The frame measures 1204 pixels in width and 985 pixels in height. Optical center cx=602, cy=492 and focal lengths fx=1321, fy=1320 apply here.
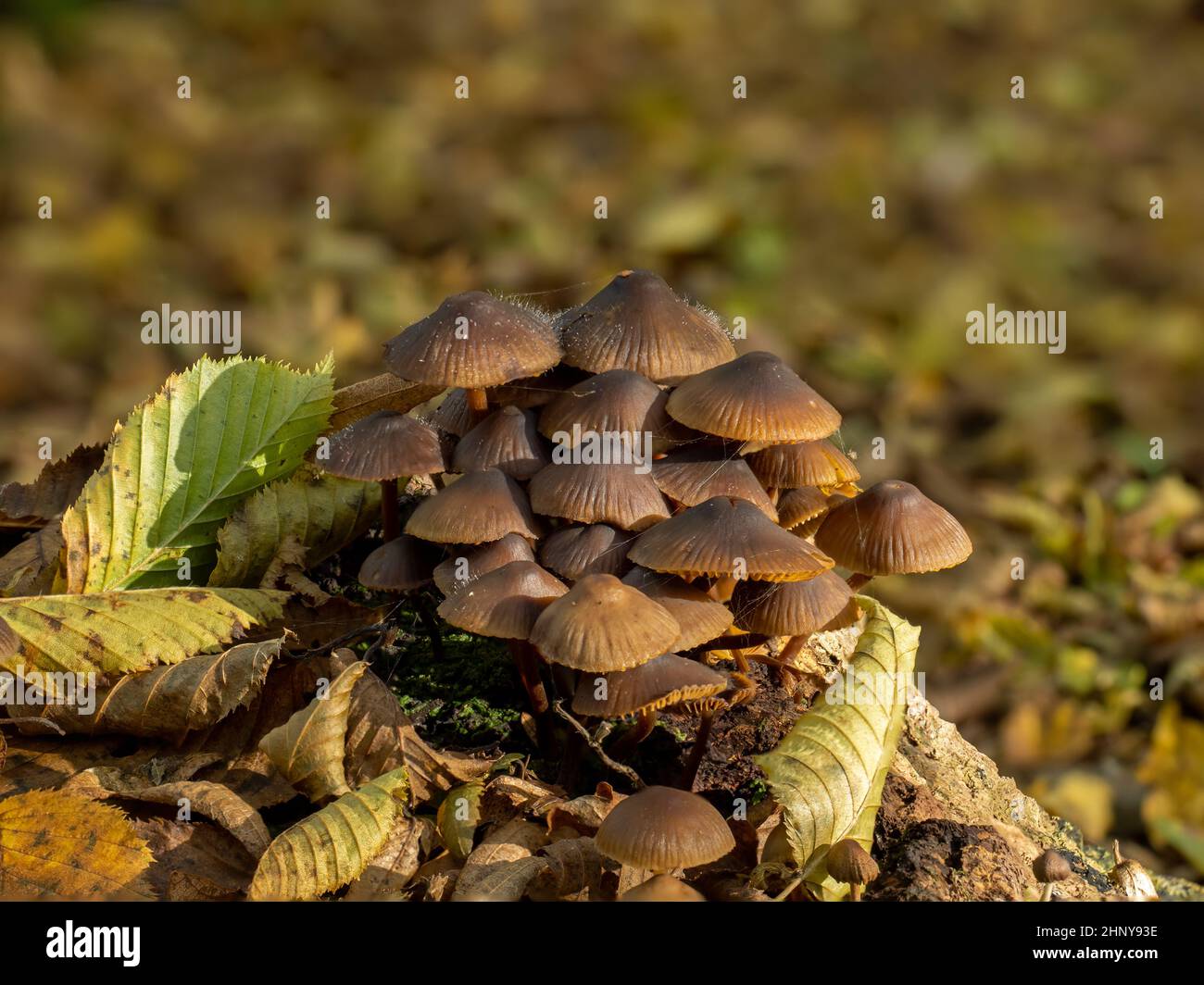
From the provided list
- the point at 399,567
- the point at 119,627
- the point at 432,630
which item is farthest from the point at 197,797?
the point at 432,630

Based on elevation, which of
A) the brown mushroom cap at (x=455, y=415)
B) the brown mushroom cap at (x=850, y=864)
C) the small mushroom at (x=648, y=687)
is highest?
the brown mushroom cap at (x=455, y=415)

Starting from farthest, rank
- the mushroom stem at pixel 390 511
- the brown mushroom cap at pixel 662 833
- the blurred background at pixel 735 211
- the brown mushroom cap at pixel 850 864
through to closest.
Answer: the blurred background at pixel 735 211
the mushroom stem at pixel 390 511
the brown mushroom cap at pixel 850 864
the brown mushroom cap at pixel 662 833

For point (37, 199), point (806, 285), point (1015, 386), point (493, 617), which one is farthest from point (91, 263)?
point (493, 617)

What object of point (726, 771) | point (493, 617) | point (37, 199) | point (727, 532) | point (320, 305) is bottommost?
point (726, 771)

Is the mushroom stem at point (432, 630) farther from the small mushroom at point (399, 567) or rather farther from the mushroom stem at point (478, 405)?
the mushroom stem at point (478, 405)

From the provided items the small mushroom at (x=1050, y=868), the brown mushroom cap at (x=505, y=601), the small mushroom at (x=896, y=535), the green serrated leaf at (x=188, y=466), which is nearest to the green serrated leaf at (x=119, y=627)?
the green serrated leaf at (x=188, y=466)
